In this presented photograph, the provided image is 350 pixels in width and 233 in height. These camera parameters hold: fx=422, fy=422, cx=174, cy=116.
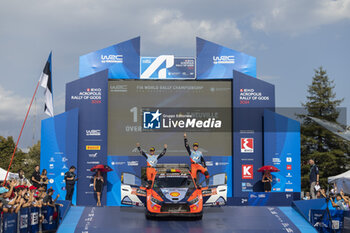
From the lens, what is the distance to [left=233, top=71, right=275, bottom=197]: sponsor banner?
64.8ft

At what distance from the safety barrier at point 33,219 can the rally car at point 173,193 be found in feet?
6.47

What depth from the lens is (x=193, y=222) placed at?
36.3ft

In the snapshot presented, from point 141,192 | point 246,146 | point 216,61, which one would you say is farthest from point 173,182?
point 216,61

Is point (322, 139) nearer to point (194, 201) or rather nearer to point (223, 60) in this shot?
point (223, 60)

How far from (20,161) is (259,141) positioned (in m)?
45.2

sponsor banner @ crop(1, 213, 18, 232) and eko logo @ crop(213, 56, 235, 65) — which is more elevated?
eko logo @ crop(213, 56, 235, 65)

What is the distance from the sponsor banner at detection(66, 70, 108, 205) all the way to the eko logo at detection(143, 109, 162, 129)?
1.89 metres

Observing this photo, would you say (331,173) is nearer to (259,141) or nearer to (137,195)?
(259,141)

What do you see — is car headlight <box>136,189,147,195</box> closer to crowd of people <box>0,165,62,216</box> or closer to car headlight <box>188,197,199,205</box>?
car headlight <box>188,197,199,205</box>

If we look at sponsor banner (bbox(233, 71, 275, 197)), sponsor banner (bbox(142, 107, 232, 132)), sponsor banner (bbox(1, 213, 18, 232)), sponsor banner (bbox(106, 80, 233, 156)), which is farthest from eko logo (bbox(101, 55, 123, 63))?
sponsor banner (bbox(1, 213, 18, 232))

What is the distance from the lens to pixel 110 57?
67.2 ft

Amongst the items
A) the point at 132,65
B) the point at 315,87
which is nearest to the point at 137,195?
the point at 132,65

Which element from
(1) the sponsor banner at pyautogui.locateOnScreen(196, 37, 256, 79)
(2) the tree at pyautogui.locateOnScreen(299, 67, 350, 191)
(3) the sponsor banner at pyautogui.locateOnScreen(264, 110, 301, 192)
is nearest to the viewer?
(3) the sponsor banner at pyautogui.locateOnScreen(264, 110, 301, 192)

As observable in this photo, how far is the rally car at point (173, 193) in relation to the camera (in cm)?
1102
